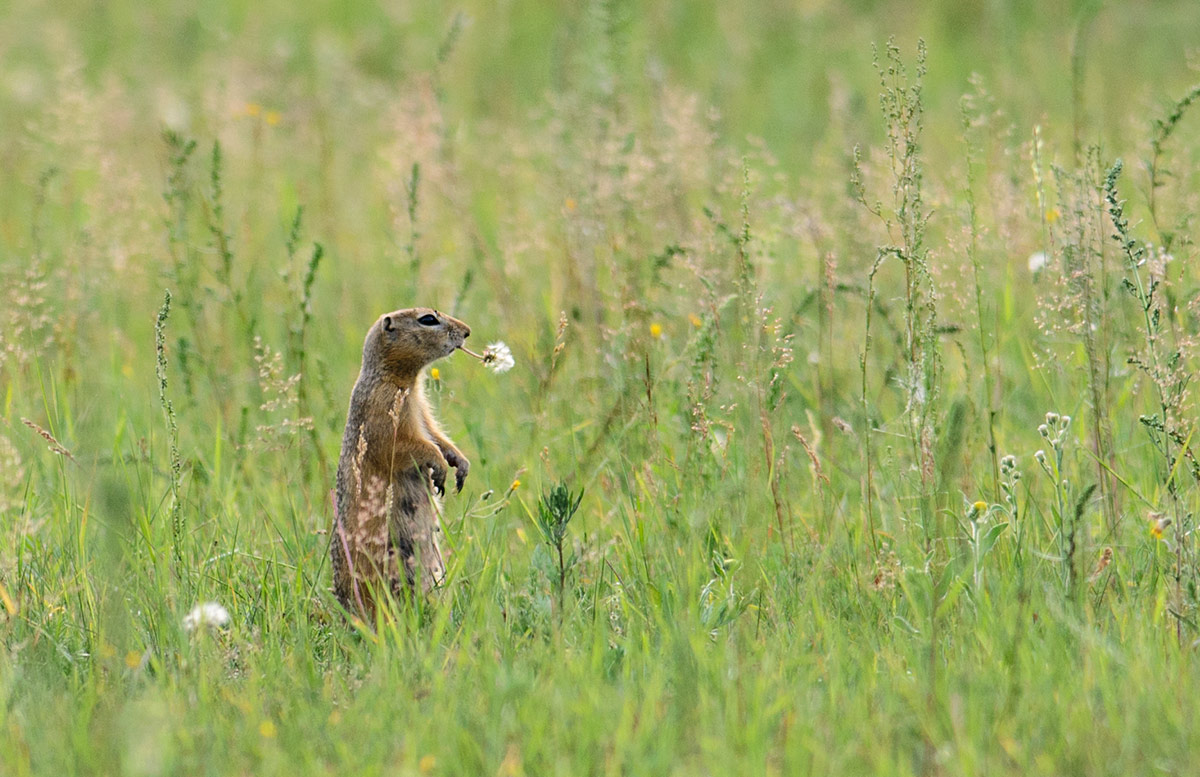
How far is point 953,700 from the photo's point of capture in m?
3.08

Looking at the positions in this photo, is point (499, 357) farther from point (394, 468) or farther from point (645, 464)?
point (645, 464)

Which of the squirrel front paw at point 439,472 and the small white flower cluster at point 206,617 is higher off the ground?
the squirrel front paw at point 439,472

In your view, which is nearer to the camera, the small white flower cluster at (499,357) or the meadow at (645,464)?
the meadow at (645,464)

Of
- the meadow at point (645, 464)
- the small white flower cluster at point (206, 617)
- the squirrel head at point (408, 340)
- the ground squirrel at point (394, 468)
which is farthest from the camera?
the squirrel head at point (408, 340)

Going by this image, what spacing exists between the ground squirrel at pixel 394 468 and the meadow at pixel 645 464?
130mm

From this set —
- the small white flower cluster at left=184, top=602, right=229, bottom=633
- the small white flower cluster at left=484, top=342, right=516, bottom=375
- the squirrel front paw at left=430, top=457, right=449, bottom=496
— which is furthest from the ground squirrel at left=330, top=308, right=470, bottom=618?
the small white flower cluster at left=184, top=602, right=229, bottom=633

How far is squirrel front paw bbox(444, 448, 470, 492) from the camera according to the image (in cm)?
459

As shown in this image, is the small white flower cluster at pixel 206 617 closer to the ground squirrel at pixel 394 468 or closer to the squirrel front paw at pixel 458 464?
the ground squirrel at pixel 394 468

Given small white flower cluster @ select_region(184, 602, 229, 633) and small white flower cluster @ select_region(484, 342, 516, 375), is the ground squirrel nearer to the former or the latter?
small white flower cluster @ select_region(484, 342, 516, 375)

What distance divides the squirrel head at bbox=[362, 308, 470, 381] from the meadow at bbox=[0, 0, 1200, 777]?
0.63 feet

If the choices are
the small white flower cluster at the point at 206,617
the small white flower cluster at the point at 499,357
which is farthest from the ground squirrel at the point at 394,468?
the small white flower cluster at the point at 206,617

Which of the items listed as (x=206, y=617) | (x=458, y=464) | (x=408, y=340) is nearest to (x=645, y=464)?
(x=458, y=464)

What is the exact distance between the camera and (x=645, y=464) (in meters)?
4.38

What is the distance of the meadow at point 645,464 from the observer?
3215mm
